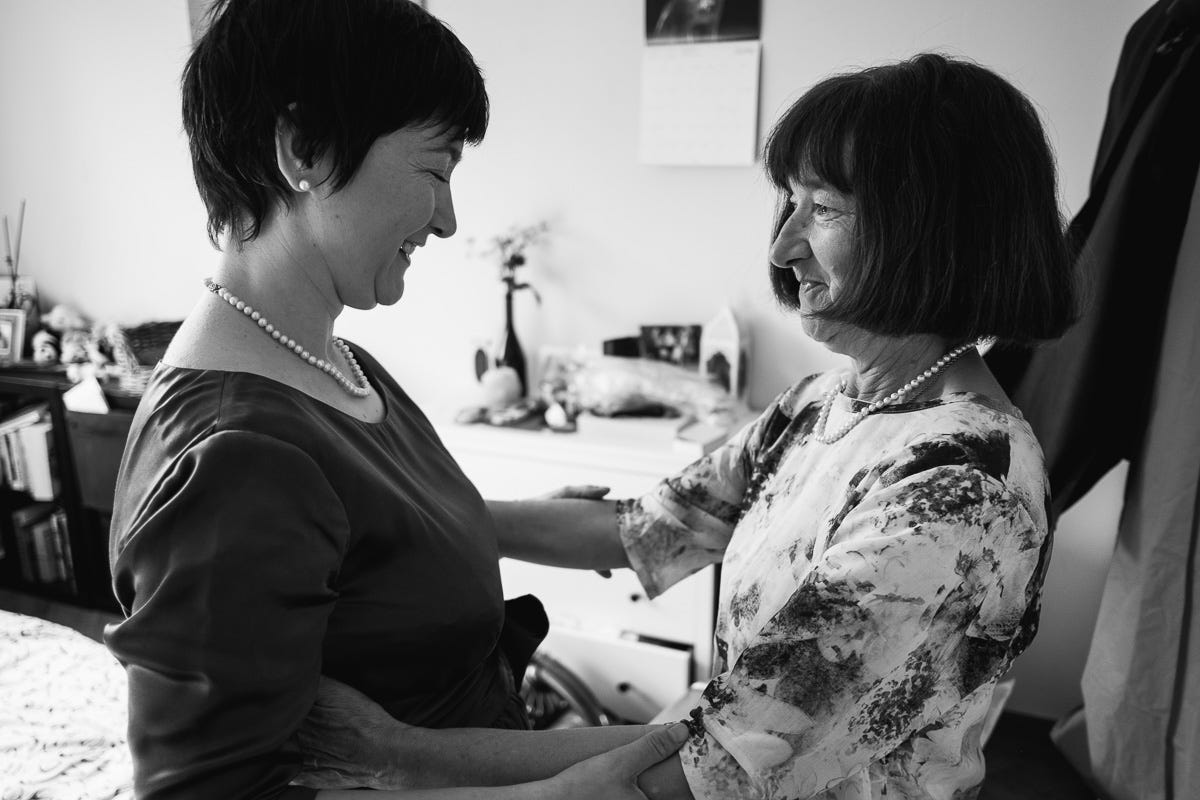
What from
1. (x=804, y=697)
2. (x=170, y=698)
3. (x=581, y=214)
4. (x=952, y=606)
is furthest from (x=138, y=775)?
(x=581, y=214)

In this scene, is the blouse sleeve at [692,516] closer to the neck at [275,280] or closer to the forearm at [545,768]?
the forearm at [545,768]

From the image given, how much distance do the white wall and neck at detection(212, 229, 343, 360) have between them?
1.58 metres

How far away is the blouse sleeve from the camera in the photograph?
4.21ft

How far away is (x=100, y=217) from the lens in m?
3.08

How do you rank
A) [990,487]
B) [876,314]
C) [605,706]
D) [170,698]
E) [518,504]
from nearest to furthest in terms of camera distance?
[170,698] → [990,487] → [876,314] → [518,504] → [605,706]

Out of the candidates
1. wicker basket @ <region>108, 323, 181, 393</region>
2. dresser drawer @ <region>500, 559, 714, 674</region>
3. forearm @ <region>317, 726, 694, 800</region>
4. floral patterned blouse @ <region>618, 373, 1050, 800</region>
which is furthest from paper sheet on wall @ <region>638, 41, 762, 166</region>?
forearm @ <region>317, 726, 694, 800</region>

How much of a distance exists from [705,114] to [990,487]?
1.68 m

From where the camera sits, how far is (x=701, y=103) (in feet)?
7.46

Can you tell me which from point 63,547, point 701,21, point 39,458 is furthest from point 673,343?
point 63,547

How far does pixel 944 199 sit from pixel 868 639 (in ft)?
1.48

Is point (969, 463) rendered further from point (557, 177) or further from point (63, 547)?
point (63, 547)

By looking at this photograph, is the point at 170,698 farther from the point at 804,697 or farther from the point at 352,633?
the point at 804,697

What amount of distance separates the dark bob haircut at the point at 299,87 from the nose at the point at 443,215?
0.09 m

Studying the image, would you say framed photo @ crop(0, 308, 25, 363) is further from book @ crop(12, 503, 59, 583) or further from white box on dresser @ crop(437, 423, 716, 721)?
white box on dresser @ crop(437, 423, 716, 721)
